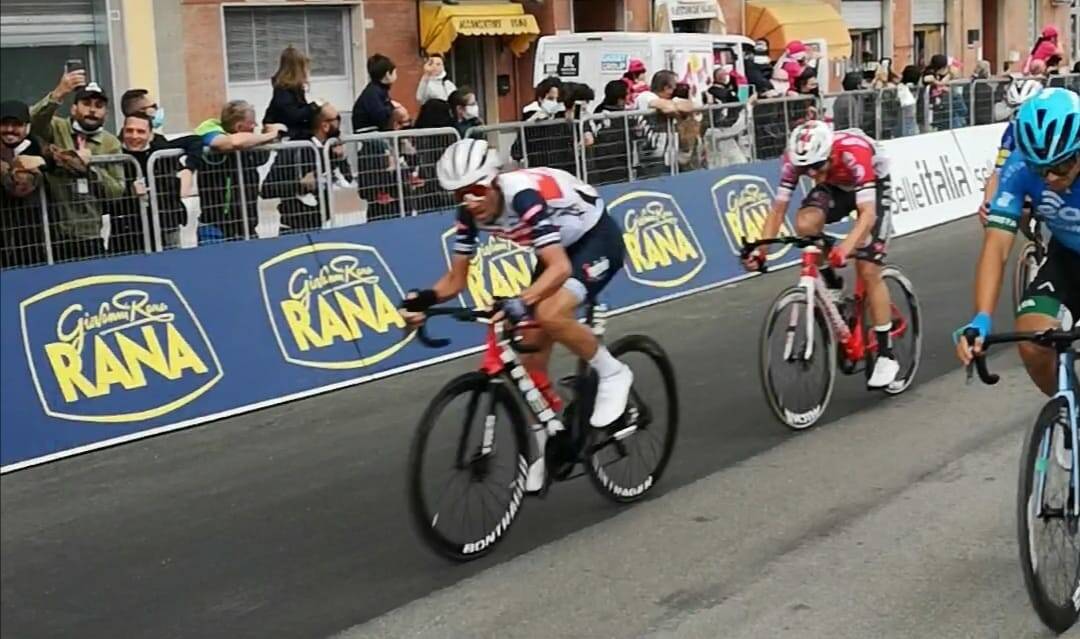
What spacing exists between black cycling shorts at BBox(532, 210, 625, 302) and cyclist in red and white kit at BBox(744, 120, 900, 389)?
1558mm

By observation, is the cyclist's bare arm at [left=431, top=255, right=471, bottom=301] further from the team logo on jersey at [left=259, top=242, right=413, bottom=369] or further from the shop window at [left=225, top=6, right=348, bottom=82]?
the shop window at [left=225, top=6, right=348, bottom=82]

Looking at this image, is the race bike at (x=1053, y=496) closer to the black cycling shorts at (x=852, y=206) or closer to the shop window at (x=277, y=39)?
the black cycling shorts at (x=852, y=206)

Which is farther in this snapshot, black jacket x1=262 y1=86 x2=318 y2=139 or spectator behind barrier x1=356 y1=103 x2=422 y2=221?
black jacket x1=262 y1=86 x2=318 y2=139

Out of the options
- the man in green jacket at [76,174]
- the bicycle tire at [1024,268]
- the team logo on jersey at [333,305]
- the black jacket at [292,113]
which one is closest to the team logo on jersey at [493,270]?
the team logo on jersey at [333,305]

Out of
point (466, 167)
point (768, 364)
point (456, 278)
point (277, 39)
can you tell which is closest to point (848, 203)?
point (768, 364)

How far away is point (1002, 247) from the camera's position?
18.7 feet

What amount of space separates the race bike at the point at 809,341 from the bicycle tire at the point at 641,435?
115 cm

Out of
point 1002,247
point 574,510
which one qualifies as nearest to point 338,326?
point 574,510

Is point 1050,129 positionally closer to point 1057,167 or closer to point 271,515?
point 1057,167

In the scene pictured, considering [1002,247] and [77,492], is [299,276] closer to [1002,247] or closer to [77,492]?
[77,492]

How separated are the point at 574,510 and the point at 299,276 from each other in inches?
153

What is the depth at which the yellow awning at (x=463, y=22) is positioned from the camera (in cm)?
2583

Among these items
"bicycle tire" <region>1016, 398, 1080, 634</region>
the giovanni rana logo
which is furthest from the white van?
"bicycle tire" <region>1016, 398, 1080, 634</region>

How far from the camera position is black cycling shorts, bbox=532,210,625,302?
6957 millimetres
